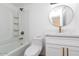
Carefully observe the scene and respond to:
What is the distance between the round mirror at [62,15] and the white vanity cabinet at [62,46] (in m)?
0.35

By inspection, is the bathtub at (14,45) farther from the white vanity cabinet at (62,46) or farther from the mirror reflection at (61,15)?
the mirror reflection at (61,15)

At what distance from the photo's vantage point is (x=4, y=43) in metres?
1.85

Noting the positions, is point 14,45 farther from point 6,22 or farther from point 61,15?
point 61,15

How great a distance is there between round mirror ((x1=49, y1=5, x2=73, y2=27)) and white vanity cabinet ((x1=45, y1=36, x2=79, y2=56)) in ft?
1.13

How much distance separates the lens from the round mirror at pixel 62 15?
191 centimetres

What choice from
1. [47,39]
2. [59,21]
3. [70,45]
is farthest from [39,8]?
[70,45]

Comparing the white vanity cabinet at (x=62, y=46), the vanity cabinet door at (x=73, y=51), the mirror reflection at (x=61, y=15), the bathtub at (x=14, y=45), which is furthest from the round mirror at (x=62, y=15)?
the bathtub at (x=14, y=45)

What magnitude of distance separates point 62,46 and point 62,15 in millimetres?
578

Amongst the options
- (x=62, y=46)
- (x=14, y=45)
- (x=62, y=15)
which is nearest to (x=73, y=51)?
(x=62, y=46)

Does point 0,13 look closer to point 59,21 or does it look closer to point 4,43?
point 4,43

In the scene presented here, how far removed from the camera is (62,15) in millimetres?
1914

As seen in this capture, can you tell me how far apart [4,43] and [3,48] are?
0.33ft

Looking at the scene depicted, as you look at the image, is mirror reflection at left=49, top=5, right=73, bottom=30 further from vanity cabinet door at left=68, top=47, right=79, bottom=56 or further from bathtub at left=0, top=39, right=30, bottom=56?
bathtub at left=0, top=39, right=30, bottom=56

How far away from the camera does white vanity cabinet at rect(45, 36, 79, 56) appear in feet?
5.38
